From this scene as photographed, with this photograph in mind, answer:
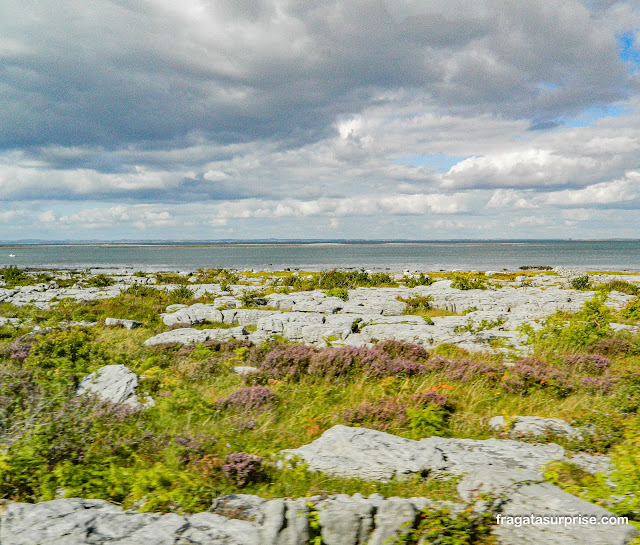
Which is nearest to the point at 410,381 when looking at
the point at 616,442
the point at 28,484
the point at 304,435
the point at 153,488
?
the point at 304,435

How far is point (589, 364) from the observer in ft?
33.0

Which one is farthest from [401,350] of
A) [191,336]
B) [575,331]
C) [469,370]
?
[191,336]

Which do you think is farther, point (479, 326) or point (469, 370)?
point (479, 326)

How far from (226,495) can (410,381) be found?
5735 millimetres

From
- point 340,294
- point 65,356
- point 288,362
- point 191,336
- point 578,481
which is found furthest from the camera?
point 340,294

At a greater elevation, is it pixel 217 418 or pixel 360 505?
pixel 360 505

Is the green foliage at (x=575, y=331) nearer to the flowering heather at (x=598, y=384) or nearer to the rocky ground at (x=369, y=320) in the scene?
the rocky ground at (x=369, y=320)

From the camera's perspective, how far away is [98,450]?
557 centimetres

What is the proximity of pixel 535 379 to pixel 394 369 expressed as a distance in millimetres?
3279

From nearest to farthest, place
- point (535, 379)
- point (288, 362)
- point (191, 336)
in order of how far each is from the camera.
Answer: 1. point (535, 379)
2. point (288, 362)
3. point (191, 336)

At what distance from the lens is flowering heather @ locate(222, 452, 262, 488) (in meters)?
5.14

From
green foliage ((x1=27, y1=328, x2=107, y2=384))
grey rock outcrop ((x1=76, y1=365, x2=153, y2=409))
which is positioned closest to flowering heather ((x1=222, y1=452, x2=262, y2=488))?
grey rock outcrop ((x1=76, y1=365, x2=153, y2=409))

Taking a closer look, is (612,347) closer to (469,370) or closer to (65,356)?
(469,370)

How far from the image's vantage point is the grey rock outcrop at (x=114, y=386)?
26.1ft
